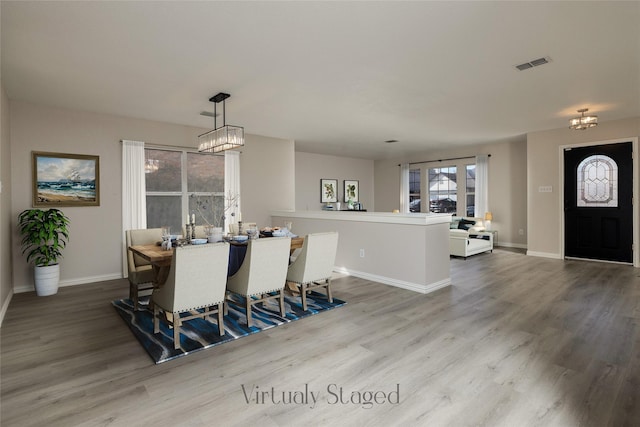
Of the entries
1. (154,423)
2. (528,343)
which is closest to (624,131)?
(528,343)

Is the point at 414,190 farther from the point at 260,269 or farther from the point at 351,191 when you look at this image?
the point at 260,269

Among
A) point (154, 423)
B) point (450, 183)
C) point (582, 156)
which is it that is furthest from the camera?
point (450, 183)

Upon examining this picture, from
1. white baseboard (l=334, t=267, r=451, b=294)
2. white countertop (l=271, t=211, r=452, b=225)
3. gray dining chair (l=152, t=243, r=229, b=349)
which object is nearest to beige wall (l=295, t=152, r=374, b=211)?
white countertop (l=271, t=211, r=452, b=225)

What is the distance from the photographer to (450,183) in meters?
9.16

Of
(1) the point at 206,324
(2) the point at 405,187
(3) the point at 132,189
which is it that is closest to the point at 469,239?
(2) the point at 405,187

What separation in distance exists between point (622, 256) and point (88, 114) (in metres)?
9.01

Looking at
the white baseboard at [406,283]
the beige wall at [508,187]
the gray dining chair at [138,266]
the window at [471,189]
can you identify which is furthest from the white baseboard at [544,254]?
the gray dining chair at [138,266]

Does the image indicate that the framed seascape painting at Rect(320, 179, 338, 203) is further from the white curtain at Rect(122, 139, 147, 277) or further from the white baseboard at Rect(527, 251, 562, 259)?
the white curtain at Rect(122, 139, 147, 277)

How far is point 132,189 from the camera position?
5.13 meters

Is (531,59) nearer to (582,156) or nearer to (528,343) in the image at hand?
(528,343)

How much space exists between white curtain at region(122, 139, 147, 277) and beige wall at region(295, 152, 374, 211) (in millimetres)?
4526

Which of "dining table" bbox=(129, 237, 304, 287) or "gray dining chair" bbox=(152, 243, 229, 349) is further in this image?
"dining table" bbox=(129, 237, 304, 287)

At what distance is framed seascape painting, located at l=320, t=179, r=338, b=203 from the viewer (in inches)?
384

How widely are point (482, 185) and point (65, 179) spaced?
28.0 ft
